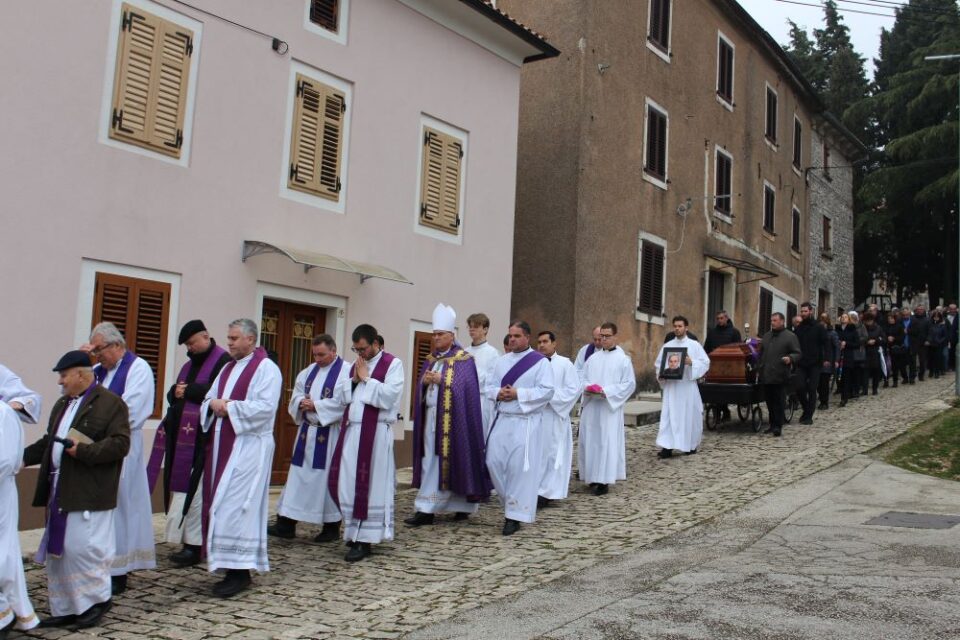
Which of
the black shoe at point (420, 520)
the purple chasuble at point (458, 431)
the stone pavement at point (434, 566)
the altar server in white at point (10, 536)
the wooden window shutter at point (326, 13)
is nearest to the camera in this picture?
the altar server in white at point (10, 536)

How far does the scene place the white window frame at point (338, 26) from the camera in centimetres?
1207

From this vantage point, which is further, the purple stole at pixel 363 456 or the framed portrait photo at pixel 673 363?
the framed portrait photo at pixel 673 363

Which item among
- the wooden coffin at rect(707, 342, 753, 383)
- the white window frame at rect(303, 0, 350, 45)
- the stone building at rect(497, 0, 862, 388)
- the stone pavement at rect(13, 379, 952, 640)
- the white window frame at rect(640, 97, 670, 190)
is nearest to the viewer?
the stone pavement at rect(13, 379, 952, 640)

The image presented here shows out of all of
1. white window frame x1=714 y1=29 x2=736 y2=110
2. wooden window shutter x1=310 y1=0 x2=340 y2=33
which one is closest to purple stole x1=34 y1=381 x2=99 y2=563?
wooden window shutter x1=310 y1=0 x2=340 y2=33

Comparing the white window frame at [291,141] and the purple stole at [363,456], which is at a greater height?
the white window frame at [291,141]

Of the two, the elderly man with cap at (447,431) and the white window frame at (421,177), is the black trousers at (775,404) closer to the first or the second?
the white window frame at (421,177)

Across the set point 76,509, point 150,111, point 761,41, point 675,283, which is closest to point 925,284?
point 761,41

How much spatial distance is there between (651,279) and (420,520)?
11483mm

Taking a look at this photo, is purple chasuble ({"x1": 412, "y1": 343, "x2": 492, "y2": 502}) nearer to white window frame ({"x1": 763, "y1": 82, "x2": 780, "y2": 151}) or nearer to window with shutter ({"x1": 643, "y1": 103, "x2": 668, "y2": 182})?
window with shutter ({"x1": 643, "y1": 103, "x2": 668, "y2": 182})

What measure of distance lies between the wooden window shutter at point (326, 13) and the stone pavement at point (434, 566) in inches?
233

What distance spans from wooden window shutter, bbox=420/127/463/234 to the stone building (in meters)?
3.73

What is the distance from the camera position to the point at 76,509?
6.18 meters

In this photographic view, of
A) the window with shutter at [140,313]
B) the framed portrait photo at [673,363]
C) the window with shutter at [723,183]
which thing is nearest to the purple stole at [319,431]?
the window with shutter at [140,313]

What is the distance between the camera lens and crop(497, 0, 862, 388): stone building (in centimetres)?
1778
